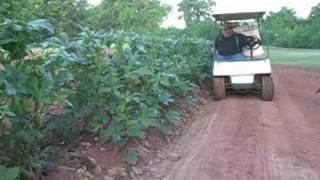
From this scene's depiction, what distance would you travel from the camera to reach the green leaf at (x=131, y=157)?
6.02 metres

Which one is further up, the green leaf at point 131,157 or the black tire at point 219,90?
the green leaf at point 131,157

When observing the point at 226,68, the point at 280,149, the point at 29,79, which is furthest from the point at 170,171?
the point at 226,68

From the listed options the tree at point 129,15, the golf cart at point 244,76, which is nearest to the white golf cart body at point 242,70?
the golf cart at point 244,76

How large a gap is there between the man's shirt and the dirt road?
1.32 meters

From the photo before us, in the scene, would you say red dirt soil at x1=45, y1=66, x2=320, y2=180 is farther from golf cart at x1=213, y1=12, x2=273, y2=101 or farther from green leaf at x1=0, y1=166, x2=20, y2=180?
green leaf at x1=0, y1=166, x2=20, y2=180

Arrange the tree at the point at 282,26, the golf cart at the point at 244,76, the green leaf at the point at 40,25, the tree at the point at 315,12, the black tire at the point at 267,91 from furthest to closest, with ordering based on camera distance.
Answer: the tree at the point at 315,12, the tree at the point at 282,26, the golf cart at the point at 244,76, the black tire at the point at 267,91, the green leaf at the point at 40,25

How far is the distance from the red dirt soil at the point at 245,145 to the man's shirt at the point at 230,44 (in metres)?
1.43

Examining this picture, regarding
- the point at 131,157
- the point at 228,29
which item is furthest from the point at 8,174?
the point at 228,29

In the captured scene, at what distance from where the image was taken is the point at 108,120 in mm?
6008

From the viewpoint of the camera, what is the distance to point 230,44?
12664mm

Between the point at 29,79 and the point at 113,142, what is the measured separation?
83.5 inches

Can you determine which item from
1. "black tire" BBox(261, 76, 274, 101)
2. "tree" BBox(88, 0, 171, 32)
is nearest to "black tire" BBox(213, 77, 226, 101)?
"black tire" BBox(261, 76, 274, 101)

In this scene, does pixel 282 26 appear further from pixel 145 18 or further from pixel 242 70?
pixel 242 70

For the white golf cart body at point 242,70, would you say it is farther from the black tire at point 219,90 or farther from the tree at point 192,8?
the tree at point 192,8
